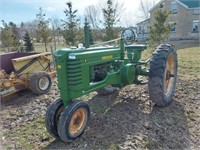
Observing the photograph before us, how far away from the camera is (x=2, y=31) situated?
18.4 m

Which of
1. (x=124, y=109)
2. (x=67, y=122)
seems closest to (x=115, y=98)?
(x=124, y=109)

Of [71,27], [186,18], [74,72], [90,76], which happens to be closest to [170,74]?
[90,76]

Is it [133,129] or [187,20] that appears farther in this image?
[187,20]

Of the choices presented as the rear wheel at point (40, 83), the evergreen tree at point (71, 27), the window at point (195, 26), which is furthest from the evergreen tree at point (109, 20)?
the window at point (195, 26)

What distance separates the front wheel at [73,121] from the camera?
3238 millimetres

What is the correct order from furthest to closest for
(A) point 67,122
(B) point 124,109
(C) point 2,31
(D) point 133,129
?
1. (C) point 2,31
2. (B) point 124,109
3. (D) point 133,129
4. (A) point 67,122

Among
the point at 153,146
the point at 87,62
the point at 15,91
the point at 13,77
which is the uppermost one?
the point at 87,62

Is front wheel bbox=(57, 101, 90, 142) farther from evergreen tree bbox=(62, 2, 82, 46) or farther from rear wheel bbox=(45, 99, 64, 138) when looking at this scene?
evergreen tree bbox=(62, 2, 82, 46)

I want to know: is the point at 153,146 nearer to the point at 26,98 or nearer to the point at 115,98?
the point at 115,98

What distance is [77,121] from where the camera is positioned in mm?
3533

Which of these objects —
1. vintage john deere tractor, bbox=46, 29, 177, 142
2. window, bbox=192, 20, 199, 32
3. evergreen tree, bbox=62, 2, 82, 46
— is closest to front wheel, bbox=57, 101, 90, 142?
vintage john deere tractor, bbox=46, 29, 177, 142

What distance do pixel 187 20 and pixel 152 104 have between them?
93.0ft

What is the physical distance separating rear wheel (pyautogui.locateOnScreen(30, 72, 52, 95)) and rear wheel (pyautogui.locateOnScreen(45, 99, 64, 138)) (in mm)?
2555

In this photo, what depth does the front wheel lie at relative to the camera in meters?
3.24
